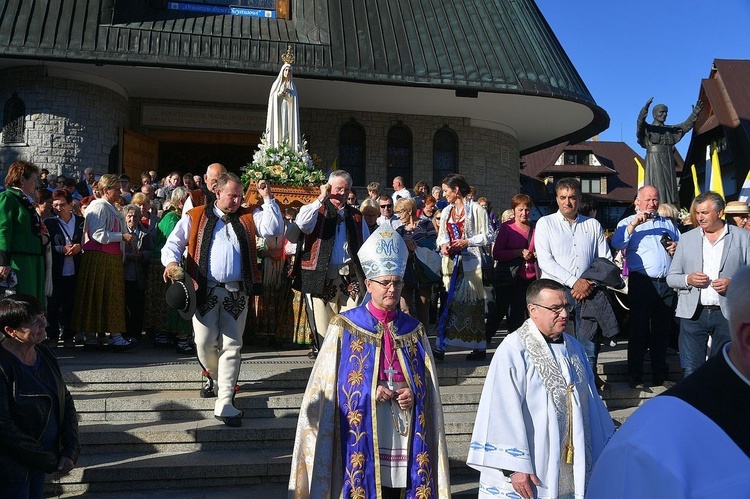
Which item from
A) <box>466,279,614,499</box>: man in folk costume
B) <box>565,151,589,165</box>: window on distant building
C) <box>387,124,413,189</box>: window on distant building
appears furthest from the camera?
<box>565,151,589,165</box>: window on distant building

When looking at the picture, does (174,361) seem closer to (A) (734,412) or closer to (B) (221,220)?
(B) (221,220)

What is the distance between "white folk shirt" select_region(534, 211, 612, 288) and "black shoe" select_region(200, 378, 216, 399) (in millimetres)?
3138

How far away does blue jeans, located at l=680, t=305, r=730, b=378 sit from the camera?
257 inches

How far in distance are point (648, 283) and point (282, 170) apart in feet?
19.2

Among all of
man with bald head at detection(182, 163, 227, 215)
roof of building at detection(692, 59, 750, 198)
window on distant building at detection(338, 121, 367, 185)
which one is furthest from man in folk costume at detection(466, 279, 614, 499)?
roof of building at detection(692, 59, 750, 198)

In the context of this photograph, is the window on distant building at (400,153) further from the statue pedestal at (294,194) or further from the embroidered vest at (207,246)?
the embroidered vest at (207,246)

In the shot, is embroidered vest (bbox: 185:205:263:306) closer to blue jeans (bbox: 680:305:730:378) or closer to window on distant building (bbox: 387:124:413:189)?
blue jeans (bbox: 680:305:730:378)

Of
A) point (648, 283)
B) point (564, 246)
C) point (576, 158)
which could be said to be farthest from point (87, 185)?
point (576, 158)

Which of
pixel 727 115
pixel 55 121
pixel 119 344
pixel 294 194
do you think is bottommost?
pixel 119 344

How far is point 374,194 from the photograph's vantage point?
37.7ft

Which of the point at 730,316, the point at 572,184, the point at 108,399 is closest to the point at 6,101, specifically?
the point at 108,399

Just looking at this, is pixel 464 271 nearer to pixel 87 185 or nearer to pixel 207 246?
pixel 207 246

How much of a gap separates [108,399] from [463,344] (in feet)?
11.7

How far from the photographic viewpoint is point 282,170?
A: 1127cm
